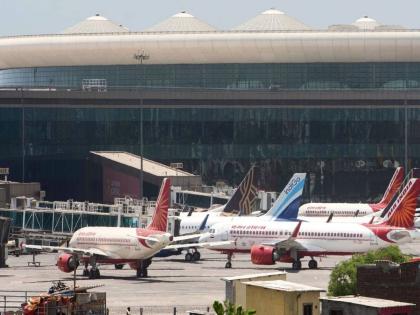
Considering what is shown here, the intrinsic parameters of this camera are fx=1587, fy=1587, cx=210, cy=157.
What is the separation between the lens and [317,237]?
376 ft

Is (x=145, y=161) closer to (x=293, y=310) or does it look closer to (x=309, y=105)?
(x=309, y=105)

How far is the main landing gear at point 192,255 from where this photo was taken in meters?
123

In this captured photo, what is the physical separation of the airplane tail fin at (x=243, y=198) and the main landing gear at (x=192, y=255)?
978 inches

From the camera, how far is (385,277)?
65688mm

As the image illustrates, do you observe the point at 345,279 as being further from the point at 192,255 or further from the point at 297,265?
the point at 192,255

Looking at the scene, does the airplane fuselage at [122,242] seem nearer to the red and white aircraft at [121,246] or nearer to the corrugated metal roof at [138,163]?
the red and white aircraft at [121,246]

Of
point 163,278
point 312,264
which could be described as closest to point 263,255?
point 312,264

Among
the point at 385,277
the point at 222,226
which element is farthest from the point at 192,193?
the point at 385,277

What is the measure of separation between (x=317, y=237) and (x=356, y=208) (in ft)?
146

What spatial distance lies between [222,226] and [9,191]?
36374mm

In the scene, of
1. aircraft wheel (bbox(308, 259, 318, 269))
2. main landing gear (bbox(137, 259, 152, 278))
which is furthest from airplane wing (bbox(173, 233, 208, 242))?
aircraft wheel (bbox(308, 259, 318, 269))

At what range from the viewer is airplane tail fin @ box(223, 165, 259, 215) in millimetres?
149125

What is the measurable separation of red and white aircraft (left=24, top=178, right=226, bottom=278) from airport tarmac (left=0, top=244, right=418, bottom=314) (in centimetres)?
104

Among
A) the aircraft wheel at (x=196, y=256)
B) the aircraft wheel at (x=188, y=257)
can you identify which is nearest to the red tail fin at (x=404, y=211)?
the aircraft wheel at (x=196, y=256)
